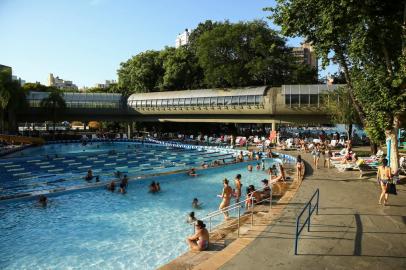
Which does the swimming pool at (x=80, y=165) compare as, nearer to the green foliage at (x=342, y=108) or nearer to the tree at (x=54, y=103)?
the green foliage at (x=342, y=108)

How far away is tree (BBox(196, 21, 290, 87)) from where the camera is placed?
47.8 meters

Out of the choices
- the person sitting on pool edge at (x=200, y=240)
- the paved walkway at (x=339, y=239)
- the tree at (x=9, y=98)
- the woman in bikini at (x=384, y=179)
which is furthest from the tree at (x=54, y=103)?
the woman in bikini at (x=384, y=179)

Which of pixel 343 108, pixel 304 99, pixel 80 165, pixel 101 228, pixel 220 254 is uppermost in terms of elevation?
pixel 304 99

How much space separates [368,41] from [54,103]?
45.0 meters

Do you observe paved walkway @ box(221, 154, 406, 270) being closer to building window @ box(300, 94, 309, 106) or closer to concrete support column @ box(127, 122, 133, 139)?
building window @ box(300, 94, 309, 106)

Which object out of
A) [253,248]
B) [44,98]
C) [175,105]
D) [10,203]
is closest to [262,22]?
[175,105]

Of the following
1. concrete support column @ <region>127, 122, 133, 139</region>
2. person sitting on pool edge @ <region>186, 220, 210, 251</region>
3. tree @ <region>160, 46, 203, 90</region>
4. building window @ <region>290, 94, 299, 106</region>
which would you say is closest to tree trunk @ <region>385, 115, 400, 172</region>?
person sitting on pool edge @ <region>186, 220, 210, 251</region>

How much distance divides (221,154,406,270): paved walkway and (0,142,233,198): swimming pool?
13.0 metres

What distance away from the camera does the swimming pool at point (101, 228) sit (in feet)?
33.8

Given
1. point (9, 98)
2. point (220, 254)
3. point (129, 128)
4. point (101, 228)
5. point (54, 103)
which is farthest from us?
point (129, 128)

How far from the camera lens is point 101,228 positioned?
13.0m

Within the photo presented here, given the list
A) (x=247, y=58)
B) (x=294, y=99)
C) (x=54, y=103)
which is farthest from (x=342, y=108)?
(x=54, y=103)

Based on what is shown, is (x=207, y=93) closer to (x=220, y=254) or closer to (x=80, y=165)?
(x=80, y=165)

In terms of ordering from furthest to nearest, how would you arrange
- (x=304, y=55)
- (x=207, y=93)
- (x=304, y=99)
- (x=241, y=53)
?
(x=304, y=55)
(x=241, y=53)
(x=207, y=93)
(x=304, y=99)
